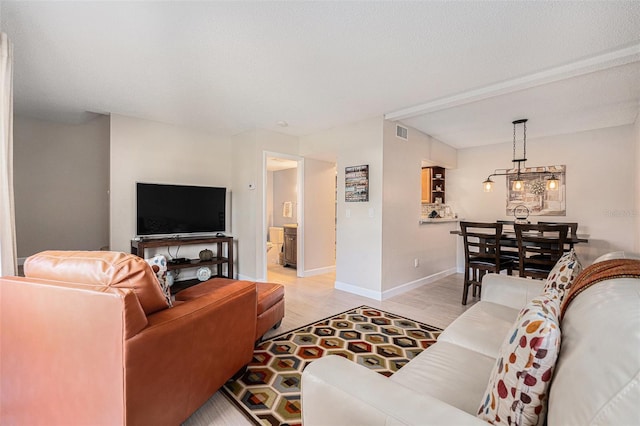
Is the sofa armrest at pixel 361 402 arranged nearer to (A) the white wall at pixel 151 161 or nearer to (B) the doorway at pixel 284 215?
(B) the doorway at pixel 284 215

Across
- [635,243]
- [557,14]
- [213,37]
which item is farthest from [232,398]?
[635,243]

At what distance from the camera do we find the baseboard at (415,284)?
148 inches

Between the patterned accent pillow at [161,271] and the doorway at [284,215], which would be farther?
the doorway at [284,215]

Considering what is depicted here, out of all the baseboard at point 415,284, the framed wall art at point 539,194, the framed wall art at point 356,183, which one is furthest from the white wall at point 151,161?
the framed wall art at point 539,194

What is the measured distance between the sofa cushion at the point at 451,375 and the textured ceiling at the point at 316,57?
1.96 m

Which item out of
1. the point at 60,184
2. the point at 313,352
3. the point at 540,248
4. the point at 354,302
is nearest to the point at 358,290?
the point at 354,302

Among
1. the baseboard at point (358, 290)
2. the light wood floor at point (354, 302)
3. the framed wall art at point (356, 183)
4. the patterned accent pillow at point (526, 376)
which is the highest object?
the framed wall art at point (356, 183)

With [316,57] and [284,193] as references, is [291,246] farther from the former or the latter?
[316,57]

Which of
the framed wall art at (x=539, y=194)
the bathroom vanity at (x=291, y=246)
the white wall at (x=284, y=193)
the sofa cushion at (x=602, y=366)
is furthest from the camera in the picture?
the white wall at (x=284, y=193)

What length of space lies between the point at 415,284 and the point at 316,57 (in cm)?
334

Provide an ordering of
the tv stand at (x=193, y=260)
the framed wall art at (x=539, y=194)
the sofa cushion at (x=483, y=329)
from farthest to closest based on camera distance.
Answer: the framed wall art at (x=539, y=194) → the tv stand at (x=193, y=260) → the sofa cushion at (x=483, y=329)

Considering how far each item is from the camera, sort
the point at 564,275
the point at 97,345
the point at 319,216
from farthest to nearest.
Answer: the point at 319,216, the point at 564,275, the point at 97,345

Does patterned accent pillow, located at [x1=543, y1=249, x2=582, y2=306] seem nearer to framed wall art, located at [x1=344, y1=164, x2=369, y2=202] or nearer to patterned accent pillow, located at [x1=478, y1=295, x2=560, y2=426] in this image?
patterned accent pillow, located at [x1=478, y1=295, x2=560, y2=426]

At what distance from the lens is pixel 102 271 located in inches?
49.9
